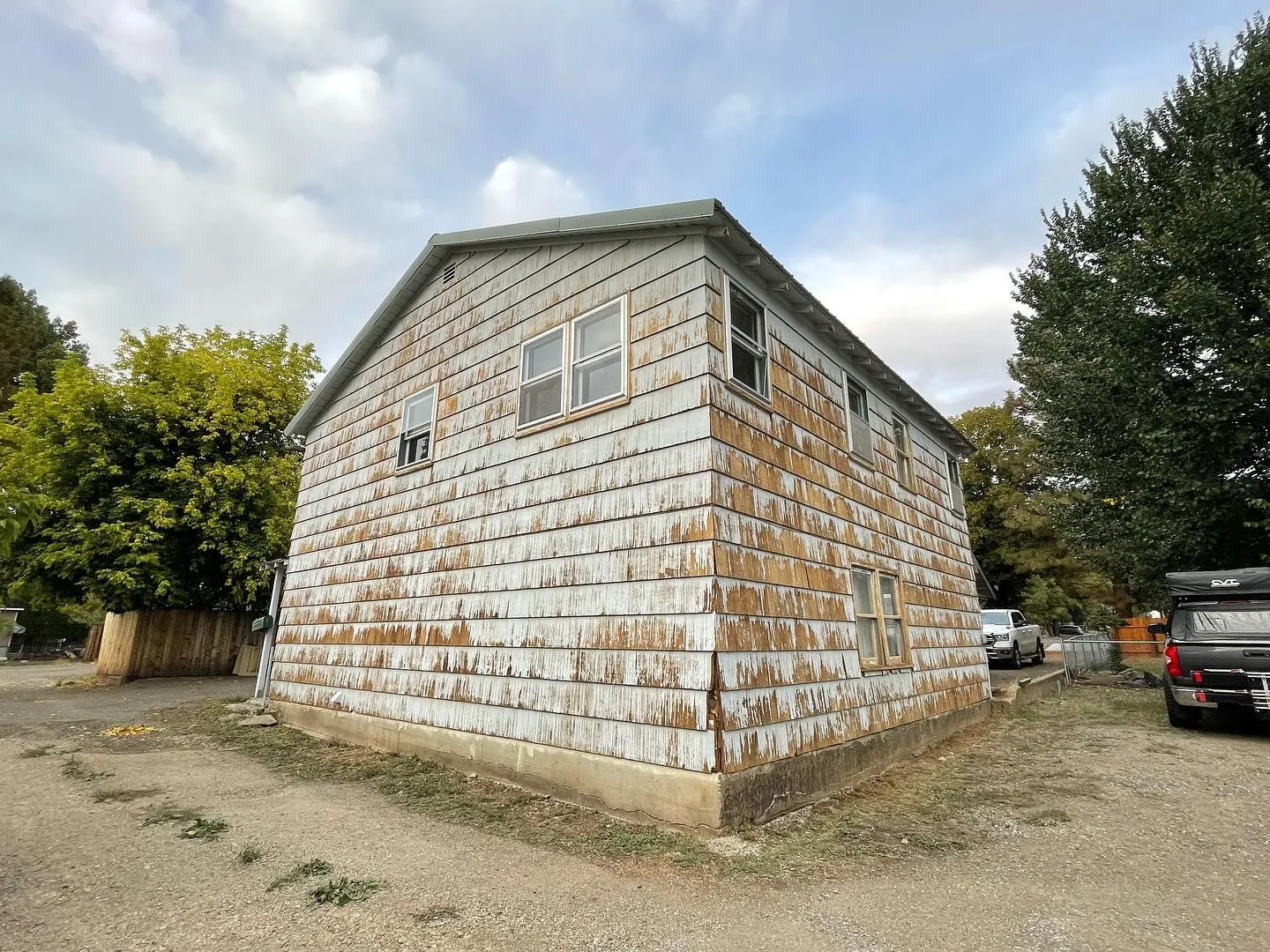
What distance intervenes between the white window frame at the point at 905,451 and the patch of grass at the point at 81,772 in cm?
1076

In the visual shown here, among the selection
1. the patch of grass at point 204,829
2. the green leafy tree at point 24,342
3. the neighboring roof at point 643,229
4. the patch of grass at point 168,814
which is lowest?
the patch of grass at point 168,814

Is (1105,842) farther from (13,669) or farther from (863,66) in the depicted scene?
(13,669)

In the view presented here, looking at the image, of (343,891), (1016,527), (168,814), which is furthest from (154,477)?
(1016,527)

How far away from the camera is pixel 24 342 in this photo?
2311 cm

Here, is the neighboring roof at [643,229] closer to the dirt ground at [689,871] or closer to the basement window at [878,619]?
the basement window at [878,619]

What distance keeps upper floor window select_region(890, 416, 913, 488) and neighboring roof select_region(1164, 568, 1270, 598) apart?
13.0ft

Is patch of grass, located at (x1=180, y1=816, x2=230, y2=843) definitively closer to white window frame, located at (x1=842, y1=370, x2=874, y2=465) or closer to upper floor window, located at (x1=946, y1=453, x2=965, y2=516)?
white window frame, located at (x1=842, y1=370, x2=874, y2=465)

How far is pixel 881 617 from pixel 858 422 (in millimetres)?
2756

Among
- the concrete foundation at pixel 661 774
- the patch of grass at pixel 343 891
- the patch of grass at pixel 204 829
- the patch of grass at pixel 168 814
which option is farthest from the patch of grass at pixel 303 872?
the concrete foundation at pixel 661 774

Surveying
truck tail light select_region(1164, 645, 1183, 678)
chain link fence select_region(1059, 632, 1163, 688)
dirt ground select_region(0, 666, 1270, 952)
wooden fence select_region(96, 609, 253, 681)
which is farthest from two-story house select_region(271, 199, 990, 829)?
wooden fence select_region(96, 609, 253, 681)

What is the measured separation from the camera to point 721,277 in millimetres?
6020

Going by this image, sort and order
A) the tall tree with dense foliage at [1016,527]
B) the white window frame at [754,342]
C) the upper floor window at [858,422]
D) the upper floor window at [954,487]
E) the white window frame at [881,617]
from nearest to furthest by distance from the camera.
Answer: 1. the white window frame at [754,342]
2. the white window frame at [881,617]
3. the upper floor window at [858,422]
4. the upper floor window at [954,487]
5. the tall tree with dense foliage at [1016,527]

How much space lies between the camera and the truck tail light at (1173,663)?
8.44 meters

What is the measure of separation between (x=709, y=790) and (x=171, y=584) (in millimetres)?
16736
